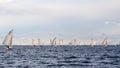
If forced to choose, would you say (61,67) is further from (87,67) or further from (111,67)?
(111,67)

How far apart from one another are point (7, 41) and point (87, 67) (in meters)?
74.9

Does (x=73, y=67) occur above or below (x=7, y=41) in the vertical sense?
below

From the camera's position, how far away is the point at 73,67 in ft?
263

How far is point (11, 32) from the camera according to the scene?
493ft

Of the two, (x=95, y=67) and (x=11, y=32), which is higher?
(x=11, y=32)

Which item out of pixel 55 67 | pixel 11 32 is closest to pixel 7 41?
pixel 11 32

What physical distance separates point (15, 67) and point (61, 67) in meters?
10.2

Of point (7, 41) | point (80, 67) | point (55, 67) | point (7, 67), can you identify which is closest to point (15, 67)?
point (7, 67)

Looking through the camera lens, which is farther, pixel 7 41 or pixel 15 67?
pixel 7 41

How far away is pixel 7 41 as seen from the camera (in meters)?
150

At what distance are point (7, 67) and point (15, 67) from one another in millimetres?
1700

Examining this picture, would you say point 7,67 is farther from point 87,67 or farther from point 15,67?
point 87,67

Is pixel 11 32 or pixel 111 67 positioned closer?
pixel 111 67

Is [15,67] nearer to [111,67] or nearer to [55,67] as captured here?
[55,67]
